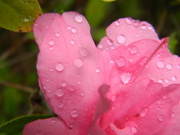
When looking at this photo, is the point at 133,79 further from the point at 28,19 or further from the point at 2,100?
the point at 2,100

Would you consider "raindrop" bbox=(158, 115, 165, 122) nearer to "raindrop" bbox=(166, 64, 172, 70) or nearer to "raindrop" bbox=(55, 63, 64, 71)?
"raindrop" bbox=(166, 64, 172, 70)

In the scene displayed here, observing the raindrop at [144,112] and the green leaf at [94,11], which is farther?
the green leaf at [94,11]

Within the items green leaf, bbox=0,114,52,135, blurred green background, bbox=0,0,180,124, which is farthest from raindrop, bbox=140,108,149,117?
blurred green background, bbox=0,0,180,124

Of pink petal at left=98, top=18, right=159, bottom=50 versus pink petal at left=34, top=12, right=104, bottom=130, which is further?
pink petal at left=98, top=18, right=159, bottom=50

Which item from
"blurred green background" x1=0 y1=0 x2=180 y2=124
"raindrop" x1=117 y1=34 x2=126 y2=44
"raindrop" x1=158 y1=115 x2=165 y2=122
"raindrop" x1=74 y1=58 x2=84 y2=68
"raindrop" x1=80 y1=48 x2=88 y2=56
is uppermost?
"raindrop" x1=80 y1=48 x2=88 y2=56

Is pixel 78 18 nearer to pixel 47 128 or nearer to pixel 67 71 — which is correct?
pixel 67 71

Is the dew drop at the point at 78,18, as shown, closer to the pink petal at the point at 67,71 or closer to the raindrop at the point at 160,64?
the pink petal at the point at 67,71

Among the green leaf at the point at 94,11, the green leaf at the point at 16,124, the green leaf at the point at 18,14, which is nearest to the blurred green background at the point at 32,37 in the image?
the green leaf at the point at 94,11
